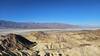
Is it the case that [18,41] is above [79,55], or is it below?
above

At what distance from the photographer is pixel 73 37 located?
41781 mm

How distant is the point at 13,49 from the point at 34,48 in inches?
145

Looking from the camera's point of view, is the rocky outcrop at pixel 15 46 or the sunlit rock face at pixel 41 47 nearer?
the rocky outcrop at pixel 15 46

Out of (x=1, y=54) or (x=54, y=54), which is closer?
(x=1, y=54)

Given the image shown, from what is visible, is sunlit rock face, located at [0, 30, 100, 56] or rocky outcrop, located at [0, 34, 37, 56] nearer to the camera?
rocky outcrop, located at [0, 34, 37, 56]

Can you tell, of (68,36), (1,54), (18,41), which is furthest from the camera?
(68,36)

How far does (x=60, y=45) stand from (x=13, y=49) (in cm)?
914

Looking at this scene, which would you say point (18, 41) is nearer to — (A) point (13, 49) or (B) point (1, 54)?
(A) point (13, 49)

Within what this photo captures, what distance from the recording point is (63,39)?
4003 cm

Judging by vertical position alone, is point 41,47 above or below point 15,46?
below

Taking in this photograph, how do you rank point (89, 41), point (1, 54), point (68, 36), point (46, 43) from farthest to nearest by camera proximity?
point (68, 36) < point (89, 41) < point (46, 43) < point (1, 54)

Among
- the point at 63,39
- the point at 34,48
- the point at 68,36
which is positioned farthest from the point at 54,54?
the point at 68,36

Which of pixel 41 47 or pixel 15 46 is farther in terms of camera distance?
pixel 41 47

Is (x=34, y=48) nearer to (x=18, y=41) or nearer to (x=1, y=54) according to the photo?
(x=18, y=41)
